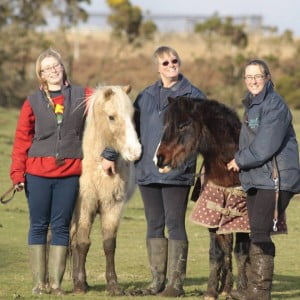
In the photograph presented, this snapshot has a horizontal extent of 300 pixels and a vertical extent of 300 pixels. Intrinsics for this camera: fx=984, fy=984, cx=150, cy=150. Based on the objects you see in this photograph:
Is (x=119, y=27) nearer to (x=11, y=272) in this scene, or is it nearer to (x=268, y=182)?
(x=11, y=272)

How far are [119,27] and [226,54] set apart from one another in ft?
20.9

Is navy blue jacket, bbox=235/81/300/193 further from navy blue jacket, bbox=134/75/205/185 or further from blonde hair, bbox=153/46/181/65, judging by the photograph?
blonde hair, bbox=153/46/181/65

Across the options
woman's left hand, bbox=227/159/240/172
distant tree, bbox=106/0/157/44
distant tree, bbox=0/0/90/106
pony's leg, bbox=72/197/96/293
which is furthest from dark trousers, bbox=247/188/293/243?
distant tree, bbox=106/0/157/44

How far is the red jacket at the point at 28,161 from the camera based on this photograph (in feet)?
28.1

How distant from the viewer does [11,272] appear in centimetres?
1120

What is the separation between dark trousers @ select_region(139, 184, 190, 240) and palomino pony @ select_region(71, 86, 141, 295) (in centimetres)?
36

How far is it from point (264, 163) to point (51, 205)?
2.01 metres

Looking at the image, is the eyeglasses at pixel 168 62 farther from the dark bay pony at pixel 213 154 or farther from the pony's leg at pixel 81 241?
the pony's leg at pixel 81 241

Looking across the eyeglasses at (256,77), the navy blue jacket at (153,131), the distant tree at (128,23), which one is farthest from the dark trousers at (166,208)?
the distant tree at (128,23)

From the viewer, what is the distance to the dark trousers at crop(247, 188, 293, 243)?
25.8 ft

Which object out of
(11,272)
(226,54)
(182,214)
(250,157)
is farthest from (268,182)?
(226,54)

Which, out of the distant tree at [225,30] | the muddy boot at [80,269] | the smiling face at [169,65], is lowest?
the muddy boot at [80,269]

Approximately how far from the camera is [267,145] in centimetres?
773

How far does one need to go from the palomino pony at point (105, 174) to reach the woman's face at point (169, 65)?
0.42 metres
